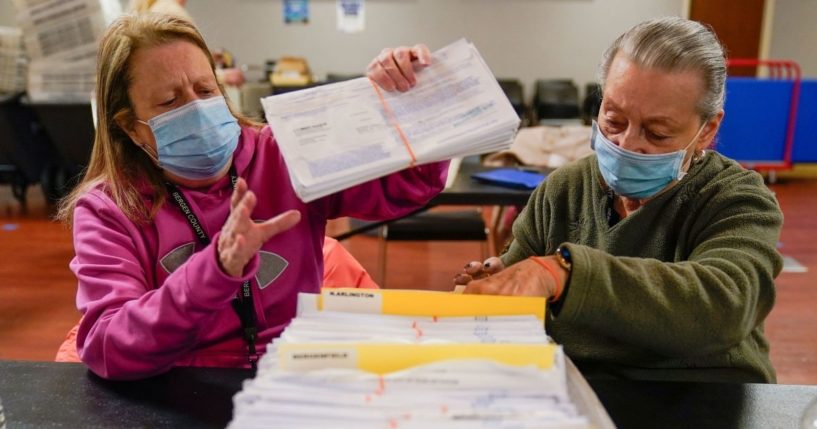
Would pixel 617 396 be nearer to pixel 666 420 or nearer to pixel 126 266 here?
pixel 666 420

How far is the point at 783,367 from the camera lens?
8.76ft

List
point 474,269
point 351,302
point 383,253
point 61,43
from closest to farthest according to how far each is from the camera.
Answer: point 351,302
point 474,269
point 383,253
point 61,43

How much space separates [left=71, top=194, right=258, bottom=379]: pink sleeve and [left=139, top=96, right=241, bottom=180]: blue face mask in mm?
143

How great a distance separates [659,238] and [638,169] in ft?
0.43

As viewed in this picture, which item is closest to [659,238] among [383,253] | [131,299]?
[131,299]

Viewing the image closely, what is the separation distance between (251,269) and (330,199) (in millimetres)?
483

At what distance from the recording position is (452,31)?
7.96 meters

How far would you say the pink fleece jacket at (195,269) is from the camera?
3.00 ft

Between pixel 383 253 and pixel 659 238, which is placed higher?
pixel 659 238

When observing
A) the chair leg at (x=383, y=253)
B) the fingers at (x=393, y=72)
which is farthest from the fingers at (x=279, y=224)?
the chair leg at (x=383, y=253)

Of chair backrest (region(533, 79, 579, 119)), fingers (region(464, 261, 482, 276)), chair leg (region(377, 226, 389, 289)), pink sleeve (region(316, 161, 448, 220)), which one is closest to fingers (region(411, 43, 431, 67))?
pink sleeve (region(316, 161, 448, 220))

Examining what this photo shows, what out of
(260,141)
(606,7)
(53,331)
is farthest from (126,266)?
(606,7)

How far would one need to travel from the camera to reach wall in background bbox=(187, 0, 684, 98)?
25.7 feet

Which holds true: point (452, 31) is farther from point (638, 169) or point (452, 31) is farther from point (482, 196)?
point (638, 169)
